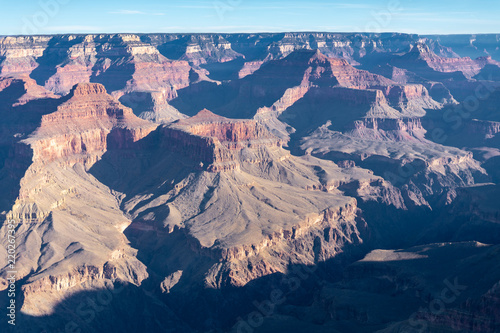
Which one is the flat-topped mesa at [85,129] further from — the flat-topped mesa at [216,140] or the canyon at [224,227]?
the flat-topped mesa at [216,140]

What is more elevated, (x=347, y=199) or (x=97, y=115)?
(x=97, y=115)

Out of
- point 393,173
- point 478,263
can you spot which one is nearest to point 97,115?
point 393,173

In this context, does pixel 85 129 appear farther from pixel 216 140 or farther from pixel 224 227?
pixel 224 227

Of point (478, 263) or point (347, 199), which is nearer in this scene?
point (478, 263)

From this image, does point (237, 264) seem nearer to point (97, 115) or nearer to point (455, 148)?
point (97, 115)

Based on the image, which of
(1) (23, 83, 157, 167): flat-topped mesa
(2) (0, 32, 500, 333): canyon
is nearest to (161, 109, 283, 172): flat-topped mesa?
(2) (0, 32, 500, 333): canyon

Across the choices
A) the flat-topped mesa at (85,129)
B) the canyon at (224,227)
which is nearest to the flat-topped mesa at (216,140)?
the canyon at (224,227)

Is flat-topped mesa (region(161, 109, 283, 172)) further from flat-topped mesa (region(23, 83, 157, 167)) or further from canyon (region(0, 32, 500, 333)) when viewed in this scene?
flat-topped mesa (region(23, 83, 157, 167))

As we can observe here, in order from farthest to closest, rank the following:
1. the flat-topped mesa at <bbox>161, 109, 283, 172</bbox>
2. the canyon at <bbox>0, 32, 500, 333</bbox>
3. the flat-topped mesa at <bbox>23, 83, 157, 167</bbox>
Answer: the flat-topped mesa at <bbox>23, 83, 157, 167</bbox>
the flat-topped mesa at <bbox>161, 109, 283, 172</bbox>
the canyon at <bbox>0, 32, 500, 333</bbox>
